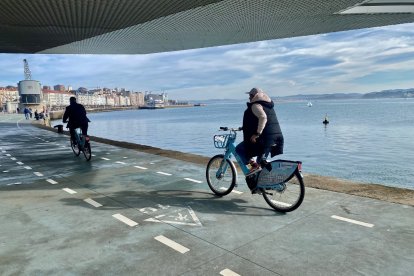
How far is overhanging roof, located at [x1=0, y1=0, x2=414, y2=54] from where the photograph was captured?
19531mm

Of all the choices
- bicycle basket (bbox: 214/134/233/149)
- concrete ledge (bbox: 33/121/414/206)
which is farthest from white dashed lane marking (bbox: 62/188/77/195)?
concrete ledge (bbox: 33/121/414/206)

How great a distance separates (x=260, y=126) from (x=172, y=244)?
2392 millimetres

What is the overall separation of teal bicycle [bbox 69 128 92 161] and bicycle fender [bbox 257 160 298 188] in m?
7.18

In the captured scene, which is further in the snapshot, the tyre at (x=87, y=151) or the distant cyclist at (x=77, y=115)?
the distant cyclist at (x=77, y=115)

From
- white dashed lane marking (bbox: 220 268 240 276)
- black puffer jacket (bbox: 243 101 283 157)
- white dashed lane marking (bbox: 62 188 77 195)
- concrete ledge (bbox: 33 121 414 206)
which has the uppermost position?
black puffer jacket (bbox: 243 101 283 157)

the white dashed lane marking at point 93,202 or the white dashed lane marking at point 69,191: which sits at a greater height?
the white dashed lane marking at point 93,202

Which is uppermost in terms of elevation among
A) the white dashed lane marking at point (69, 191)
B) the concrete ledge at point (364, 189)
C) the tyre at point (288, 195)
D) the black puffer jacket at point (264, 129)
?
the black puffer jacket at point (264, 129)

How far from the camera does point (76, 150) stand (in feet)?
39.3

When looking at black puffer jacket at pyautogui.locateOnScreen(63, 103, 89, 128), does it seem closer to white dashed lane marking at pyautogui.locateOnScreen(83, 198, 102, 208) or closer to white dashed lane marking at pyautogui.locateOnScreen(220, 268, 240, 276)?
white dashed lane marking at pyautogui.locateOnScreen(83, 198, 102, 208)

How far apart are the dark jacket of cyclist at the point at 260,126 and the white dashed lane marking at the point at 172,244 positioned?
221 centimetres

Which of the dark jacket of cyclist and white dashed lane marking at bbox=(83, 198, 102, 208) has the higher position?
the dark jacket of cyclist

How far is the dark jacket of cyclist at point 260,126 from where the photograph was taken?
5.41m

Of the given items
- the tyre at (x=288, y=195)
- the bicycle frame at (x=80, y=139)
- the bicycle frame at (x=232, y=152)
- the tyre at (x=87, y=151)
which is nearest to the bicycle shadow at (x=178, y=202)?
the tyre at (x=288, y=195)

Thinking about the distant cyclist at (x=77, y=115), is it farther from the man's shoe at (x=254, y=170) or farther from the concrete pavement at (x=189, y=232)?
the man's shoe at (x=254, y=170)
